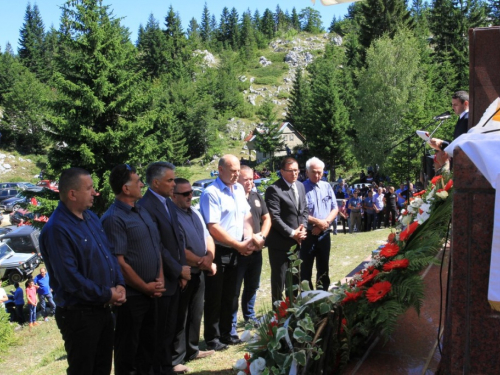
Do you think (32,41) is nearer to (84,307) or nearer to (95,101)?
(95,101)

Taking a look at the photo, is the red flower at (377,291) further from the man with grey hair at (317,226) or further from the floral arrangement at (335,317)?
the man with grey hair at (317,226)

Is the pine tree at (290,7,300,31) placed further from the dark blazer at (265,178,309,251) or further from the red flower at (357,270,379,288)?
the red flower at (357,270,379,288)

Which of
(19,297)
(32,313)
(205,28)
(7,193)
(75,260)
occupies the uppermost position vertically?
(205,28)

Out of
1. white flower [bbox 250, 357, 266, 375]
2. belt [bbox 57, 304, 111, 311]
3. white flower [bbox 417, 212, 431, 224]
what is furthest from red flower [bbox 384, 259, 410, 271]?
belt [bbox 57, 304, 111, 311]

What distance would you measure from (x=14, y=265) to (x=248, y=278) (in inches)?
633

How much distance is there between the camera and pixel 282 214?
20.4ft

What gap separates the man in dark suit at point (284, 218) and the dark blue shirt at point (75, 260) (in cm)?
247

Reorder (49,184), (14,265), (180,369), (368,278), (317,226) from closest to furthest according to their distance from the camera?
(368,278)
(180,369)
(317,226)
(14,265)
(49,184)

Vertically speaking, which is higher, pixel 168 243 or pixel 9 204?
pixel 168 243

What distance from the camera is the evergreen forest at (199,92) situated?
88.5 feet

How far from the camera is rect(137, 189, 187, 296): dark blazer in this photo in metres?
4.76

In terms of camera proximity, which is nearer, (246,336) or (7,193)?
(246,336)

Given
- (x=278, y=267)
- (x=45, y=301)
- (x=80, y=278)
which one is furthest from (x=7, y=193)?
(x=80, y=278)

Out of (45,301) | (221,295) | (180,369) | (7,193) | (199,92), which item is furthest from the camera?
(199,92)
